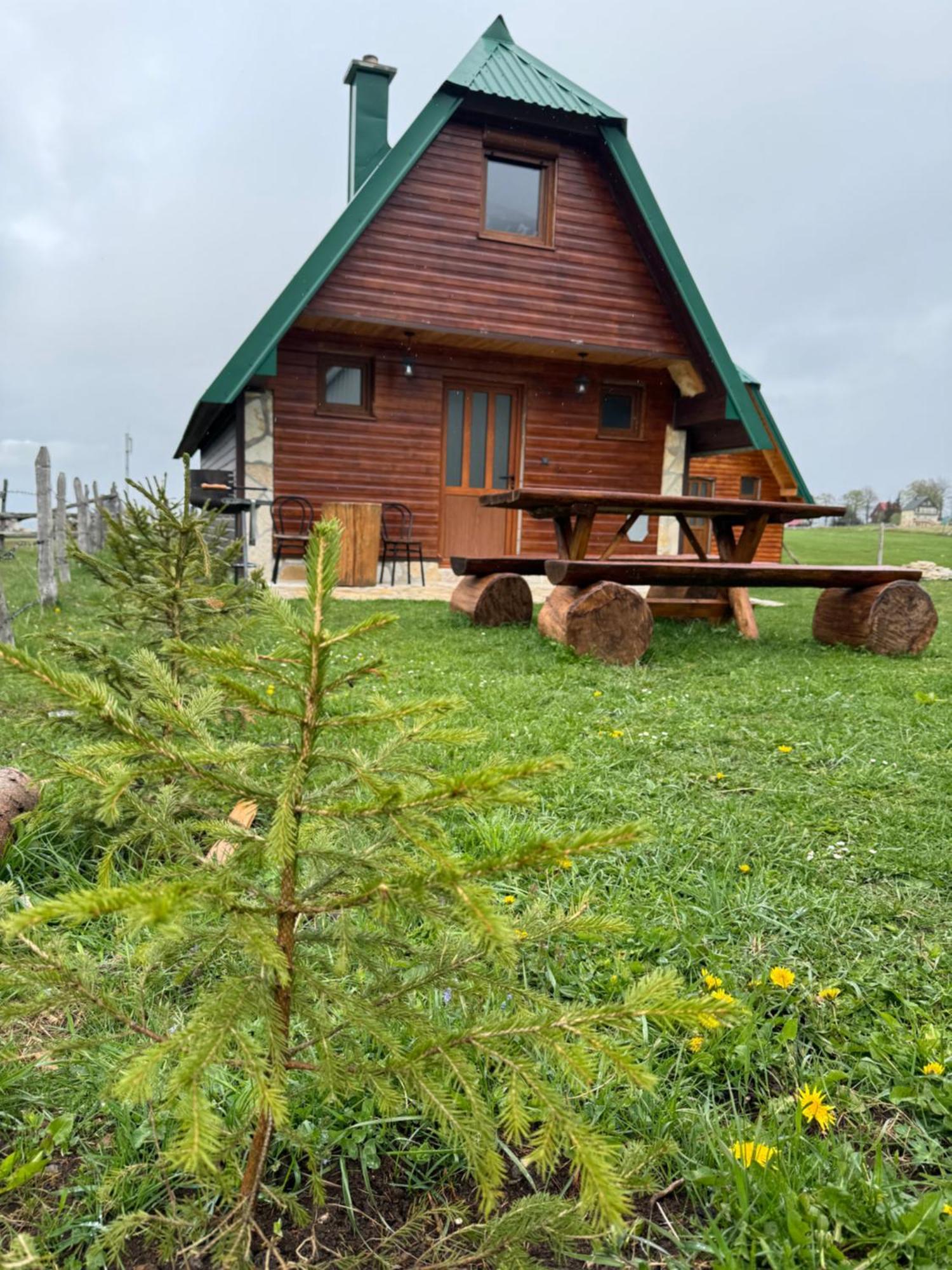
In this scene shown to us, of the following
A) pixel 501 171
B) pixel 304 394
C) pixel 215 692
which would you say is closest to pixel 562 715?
pixel 215 692

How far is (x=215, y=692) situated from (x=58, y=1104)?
827 mm

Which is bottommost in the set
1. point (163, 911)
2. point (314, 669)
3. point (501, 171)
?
point (163, 911)

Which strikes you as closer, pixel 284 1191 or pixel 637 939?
pixel 284 1191

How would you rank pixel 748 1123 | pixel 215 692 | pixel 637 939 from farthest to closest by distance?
pixel 637 939
pixel 748 1123
pixel 215 692

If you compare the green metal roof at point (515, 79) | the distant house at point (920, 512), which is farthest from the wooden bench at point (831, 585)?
the distant house at point (920, 512)

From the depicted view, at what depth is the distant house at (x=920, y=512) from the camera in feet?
118

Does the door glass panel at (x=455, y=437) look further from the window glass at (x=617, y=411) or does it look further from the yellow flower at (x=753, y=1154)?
the yellow flower at (x=753, y=1154)

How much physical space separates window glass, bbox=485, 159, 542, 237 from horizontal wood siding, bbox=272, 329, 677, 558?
170cm

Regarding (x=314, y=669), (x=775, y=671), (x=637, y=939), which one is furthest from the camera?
(x=775, y=671)

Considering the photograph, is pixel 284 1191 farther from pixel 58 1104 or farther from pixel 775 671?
pixel 775 671

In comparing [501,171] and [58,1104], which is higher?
[501,171]

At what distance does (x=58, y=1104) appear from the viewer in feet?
4.54

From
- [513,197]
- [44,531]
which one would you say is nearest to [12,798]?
[44,531]

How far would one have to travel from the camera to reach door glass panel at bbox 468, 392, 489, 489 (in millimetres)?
11680
